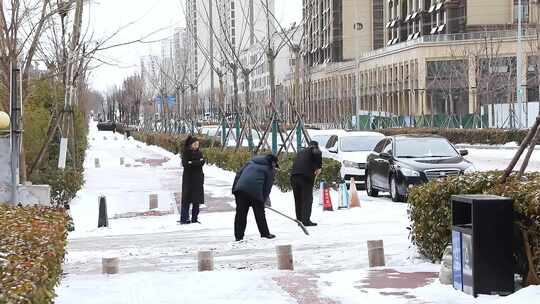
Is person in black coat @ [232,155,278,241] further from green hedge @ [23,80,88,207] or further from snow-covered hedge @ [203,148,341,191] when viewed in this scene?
snow-covered hedge @ [203,148,341,191]

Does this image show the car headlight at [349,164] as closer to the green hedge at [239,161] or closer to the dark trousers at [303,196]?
the green hedge at [239,161]

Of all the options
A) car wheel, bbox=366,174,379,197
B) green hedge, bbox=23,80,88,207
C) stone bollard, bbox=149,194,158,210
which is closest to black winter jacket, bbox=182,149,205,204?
green hedge, bbox=23,80,88,207

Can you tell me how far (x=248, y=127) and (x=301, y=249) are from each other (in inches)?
706

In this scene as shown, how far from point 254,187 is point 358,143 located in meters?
12.1

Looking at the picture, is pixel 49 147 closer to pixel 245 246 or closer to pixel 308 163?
pixel 308 163

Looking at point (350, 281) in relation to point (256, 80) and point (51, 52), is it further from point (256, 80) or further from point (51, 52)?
point (256, 80)

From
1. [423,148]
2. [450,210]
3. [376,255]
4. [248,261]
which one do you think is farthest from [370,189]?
[450,210]

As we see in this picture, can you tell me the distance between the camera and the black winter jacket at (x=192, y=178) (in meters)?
16.9

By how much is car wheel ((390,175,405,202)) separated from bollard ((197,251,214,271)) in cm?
949

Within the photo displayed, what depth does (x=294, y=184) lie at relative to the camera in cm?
1580

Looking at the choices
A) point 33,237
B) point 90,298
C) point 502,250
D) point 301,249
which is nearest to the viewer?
point 33,237

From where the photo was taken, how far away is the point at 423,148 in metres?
20.7

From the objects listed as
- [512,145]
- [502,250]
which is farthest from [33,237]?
[512,145]

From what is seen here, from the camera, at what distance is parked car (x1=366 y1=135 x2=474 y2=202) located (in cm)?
1927
